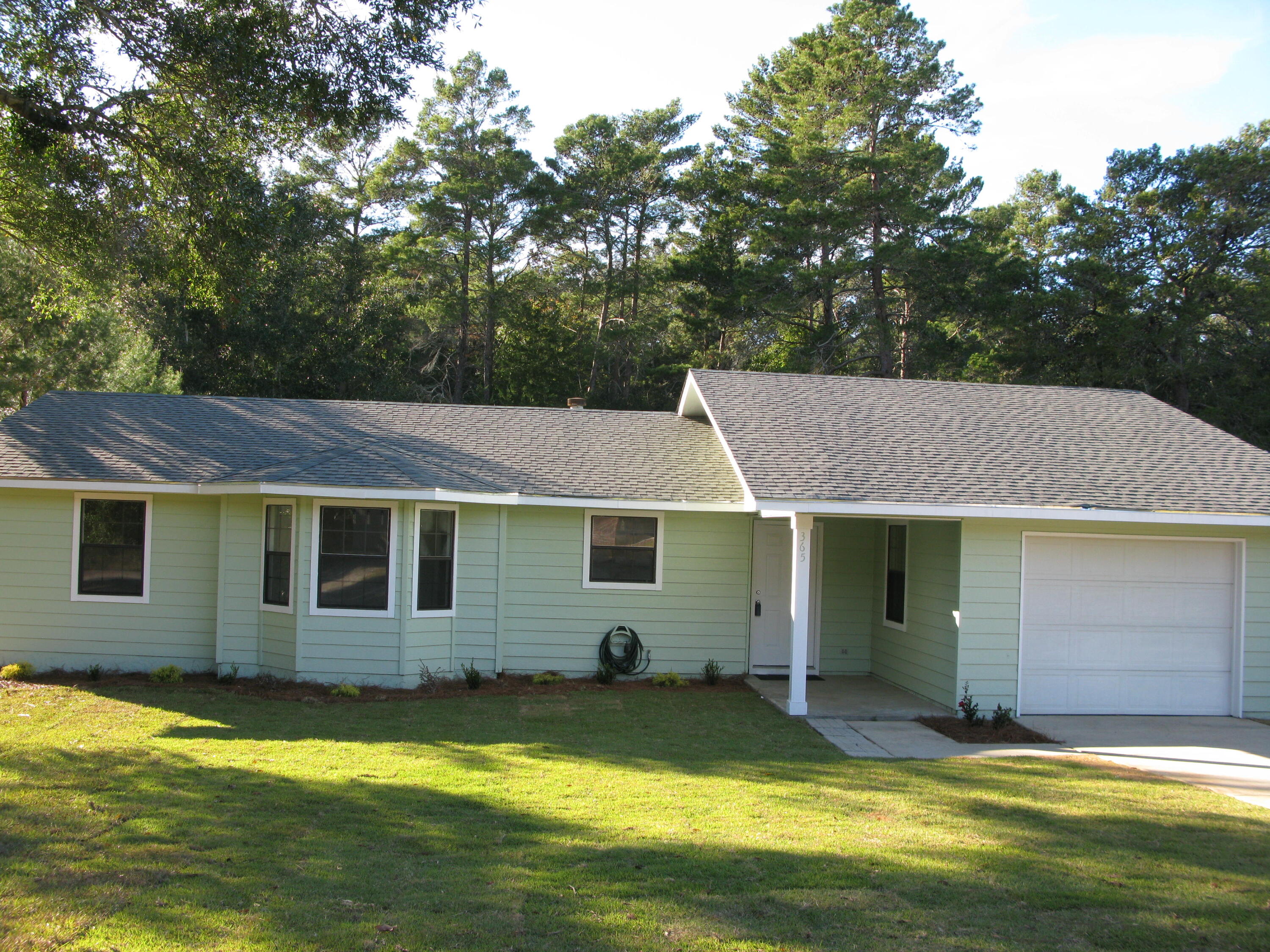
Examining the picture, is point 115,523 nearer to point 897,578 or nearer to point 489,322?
point 897,578

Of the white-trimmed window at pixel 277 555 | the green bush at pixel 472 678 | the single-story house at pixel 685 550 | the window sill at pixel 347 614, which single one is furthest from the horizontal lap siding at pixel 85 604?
the green bush at pixel 472 678

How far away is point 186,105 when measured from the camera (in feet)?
41.0

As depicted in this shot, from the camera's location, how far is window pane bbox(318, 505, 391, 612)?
11031 millimetres

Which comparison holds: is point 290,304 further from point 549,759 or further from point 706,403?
point 549,759

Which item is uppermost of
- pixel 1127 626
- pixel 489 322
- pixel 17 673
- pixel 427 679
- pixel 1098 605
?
pixel 489 322

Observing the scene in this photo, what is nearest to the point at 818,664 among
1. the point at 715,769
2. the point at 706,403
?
the point at 706,403

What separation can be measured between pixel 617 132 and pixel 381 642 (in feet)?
87.3

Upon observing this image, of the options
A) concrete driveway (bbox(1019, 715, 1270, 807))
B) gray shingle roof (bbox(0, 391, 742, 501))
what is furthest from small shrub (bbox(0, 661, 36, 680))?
concrete driveway (bbox(1019, 715, 1270, 807))

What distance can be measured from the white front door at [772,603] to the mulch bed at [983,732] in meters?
2.76

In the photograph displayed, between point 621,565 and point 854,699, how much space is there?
3.43 meters

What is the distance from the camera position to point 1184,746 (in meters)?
9.16

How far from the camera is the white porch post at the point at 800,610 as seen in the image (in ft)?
32.9

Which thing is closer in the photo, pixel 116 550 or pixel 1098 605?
pixel 1098 605

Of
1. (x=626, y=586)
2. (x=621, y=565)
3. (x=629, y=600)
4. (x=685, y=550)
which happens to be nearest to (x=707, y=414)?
(x=685, y=550)
